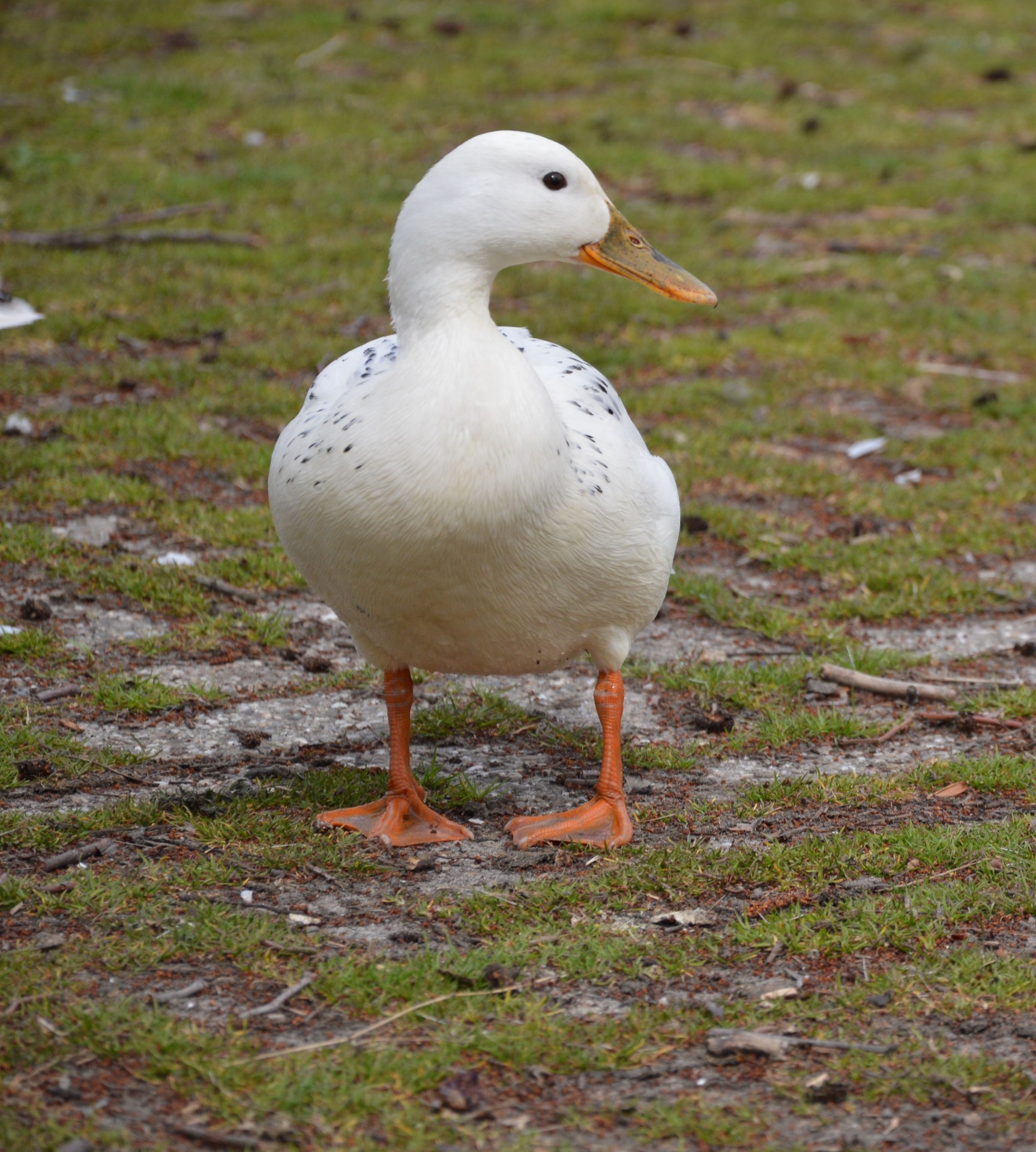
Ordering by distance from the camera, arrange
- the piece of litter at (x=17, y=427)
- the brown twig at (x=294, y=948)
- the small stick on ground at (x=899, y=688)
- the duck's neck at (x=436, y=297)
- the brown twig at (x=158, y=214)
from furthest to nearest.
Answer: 1. the brown twig at (x=158, y=214)
2. the piece of litter at (x=17, y=427)
3. the small stick on ground at (x=899, y=688)
4. the duck's neck at (x=436, y=297)
5. the brown twig at (x=294, y=948)

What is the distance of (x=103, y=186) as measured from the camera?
10.4 meters

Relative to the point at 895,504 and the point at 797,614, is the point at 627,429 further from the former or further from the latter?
the point at 895,504

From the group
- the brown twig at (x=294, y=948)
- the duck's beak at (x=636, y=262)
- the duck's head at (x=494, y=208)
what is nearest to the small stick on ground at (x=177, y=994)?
the brown twig at (x=294, y=948)

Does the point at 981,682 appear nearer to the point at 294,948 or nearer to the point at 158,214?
the point at 294,948

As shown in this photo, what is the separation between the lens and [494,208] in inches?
146

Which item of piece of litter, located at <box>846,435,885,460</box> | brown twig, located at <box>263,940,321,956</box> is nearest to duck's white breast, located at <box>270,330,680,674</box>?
brown twig, located at <box>263,940,321,956</box>

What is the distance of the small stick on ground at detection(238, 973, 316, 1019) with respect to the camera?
10.5 feet

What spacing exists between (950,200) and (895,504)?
220 inches

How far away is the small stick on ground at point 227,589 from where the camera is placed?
5.79m

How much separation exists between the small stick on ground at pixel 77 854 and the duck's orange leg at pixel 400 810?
0.61 meters

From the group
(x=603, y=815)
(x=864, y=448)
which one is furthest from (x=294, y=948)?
(x=864, y=448)

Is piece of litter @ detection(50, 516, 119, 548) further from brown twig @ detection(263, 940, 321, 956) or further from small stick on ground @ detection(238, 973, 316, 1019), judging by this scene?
small stick on ground @ detection(238, 973, 316, 1019)

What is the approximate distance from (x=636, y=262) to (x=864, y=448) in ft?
12.9

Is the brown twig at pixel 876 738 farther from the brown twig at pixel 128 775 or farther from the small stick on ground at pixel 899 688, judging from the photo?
the brown twig at pixel 128 775
